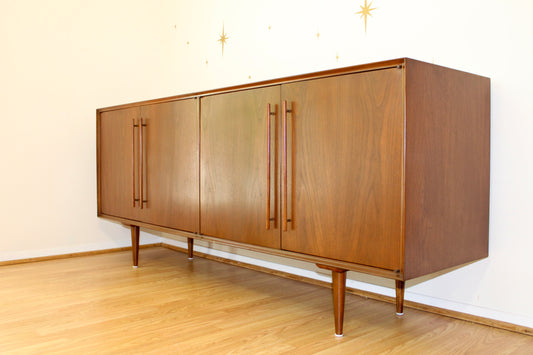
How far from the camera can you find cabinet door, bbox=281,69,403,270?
1.36 meters

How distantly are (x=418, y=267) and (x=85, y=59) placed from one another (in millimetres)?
2483

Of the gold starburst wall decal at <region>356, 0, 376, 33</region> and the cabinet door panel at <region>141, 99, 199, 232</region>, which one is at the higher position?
the gold starburst wall decal at <region>356, 0, 376, 33</region>

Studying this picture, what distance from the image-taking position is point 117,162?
2602 millimetres

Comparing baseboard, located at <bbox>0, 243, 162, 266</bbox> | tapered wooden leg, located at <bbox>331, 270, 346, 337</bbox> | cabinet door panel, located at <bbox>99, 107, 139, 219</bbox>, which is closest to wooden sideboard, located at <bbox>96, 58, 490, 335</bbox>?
tapered wooden leg, located at <bbox>331, 270, 346, 337</bbox>

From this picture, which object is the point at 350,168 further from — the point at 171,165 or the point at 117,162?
the point at 117,162

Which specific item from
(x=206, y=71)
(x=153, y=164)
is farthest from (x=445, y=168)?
(x=206, y=71)

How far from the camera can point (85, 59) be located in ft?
9.78

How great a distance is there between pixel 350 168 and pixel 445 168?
30 cm

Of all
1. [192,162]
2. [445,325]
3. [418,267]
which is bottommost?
[445,325]

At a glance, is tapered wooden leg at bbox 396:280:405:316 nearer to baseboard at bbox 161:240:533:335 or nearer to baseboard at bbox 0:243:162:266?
baseboard at bbox 161:240:533:335

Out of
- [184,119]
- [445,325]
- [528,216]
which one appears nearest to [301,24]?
[184,119]

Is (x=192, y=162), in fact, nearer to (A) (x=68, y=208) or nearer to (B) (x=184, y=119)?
(B) (x=184, y=119)

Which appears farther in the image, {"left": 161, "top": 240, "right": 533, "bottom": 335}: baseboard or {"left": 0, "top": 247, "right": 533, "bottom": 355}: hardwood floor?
{"left": 161, "top": 240, "right": 533, "bottom": 335}: baseboard

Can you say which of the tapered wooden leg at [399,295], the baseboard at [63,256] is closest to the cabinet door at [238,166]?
the tapered wooden leg at [399,295]
